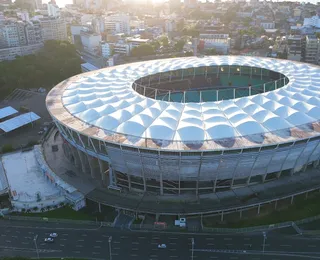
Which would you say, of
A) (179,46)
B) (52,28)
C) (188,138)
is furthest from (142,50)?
(188,138)

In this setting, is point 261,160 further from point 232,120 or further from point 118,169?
point 118,169

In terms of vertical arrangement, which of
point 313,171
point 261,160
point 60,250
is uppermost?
point 261,160

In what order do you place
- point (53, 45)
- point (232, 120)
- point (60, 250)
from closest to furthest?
1. point (60, 250)
2. point (232, 120)
3. point (53, 45)

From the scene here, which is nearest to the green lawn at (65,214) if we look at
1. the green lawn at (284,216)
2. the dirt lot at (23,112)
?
the green lawn at (284,216)

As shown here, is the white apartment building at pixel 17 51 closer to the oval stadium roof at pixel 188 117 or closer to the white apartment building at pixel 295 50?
the oval stadium roof at pixel 188 117

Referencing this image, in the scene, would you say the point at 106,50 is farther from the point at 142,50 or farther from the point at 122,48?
the point at 142,50

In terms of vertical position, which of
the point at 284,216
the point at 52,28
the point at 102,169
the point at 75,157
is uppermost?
the point at 52,28

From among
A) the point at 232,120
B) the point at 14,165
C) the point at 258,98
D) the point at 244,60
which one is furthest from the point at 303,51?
the point at 14,165
